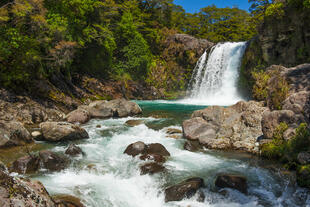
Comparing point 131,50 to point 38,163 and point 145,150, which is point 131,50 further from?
point 38,163

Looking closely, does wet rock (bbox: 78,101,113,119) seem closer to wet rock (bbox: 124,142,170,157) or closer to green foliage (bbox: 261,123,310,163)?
wet rock (bbox: 124,142,170,157)

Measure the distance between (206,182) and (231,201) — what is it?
1065mm

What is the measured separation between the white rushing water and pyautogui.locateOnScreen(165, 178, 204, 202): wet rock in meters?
0.13

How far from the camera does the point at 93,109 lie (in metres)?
16.7

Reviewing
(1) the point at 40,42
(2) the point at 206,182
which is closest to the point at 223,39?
(1) the point at 40,42

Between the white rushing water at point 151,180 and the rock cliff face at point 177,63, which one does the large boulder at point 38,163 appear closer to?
the white rushing water at point 151,180

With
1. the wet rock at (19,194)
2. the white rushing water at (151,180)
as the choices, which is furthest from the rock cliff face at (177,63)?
the wet rock at (19,194)

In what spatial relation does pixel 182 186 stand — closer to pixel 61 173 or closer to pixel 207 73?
pixel 61 173

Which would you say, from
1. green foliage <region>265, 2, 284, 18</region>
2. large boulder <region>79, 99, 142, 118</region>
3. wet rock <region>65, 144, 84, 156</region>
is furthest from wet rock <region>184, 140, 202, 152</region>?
green foliage <region>265, 2, 284, 18</region>

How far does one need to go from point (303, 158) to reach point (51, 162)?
7668 millimetres

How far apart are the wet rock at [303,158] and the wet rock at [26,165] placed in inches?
312

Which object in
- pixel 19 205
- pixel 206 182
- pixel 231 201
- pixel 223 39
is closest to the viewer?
pixel 19 205

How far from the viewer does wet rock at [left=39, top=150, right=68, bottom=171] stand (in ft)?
24.6

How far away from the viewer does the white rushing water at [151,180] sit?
5875 mm
